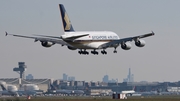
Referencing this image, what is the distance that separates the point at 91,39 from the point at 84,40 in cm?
207

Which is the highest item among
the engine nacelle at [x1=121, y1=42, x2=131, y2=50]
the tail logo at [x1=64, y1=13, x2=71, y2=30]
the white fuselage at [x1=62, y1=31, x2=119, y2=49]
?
the tail logo at [x1=64, y1=13, x2=71, y2=30]

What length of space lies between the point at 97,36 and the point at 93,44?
2.86 m

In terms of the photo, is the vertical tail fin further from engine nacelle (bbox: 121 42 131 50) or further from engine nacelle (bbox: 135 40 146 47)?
engine nacelle (bbox: 135 40 146 47)

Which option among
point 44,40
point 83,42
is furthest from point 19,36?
point 83,42

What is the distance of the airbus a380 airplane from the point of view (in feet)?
394

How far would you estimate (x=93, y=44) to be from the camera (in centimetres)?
12494

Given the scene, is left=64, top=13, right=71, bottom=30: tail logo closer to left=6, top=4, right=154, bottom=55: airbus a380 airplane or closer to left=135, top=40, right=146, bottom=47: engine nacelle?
left=6, top=4, right=154, bottom=55: airbus a380 airplane

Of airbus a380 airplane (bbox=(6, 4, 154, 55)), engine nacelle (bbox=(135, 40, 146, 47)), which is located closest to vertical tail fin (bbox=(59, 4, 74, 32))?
airbus a380 airplane (bbox=(6, 4, 154, 55))

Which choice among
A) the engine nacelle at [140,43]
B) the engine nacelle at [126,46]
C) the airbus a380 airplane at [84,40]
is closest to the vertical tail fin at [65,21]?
the airbus a380 airplane at [84,40]

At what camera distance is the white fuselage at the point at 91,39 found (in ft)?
398

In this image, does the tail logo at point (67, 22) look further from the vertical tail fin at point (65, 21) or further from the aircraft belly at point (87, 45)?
the aircraft belly at point (87, 45)

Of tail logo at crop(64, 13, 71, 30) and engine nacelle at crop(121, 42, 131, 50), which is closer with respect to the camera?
tail logo at crop(64, 13, 71, 30)

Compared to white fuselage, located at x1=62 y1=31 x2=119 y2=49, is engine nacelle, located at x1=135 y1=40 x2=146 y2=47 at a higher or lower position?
lower

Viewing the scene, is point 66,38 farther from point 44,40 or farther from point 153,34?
point 153,34
